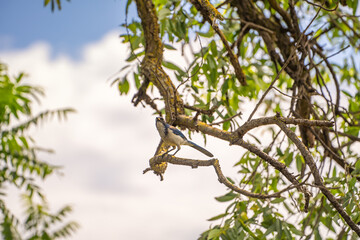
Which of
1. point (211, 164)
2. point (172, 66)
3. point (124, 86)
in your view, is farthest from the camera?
point (124, 86)

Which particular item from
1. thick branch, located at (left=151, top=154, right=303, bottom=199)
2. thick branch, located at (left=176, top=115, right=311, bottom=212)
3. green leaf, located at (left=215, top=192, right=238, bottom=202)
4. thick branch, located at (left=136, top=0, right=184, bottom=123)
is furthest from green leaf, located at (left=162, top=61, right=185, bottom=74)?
Answer: thick branch, located at (left=151, top=154, right=303, bottom=199)

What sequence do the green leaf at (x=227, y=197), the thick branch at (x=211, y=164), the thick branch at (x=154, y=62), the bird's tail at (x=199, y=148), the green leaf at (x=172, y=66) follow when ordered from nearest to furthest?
1. the thick branch at (x=211, y=164)
2. the bird's tail at (x=199, y=148)
3. the thick branch at (x=154, y=62)
4. the green leaf at (x=227, y=197)
5. the green leaf at (x=172, y=66)

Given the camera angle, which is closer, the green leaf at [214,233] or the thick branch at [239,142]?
the thick branch at [239,142]

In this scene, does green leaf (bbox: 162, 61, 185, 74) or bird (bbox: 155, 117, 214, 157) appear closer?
bird (bbox: 155, 117, 214, 157)

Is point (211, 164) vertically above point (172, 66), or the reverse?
point (172, 66)

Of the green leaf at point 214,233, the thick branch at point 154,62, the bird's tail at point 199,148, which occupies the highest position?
the thick branch at point 154,62

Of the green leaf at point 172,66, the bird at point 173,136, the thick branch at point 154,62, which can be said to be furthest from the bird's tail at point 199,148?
the green leaf at point 172,66

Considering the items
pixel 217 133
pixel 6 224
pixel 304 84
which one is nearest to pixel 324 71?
pixel 304 84

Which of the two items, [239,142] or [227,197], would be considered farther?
[227,197]

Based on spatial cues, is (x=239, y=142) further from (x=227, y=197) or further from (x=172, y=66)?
(x=172, y=66)

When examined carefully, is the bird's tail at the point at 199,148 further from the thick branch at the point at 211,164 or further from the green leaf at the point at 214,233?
the green leaf at the point at 214,233

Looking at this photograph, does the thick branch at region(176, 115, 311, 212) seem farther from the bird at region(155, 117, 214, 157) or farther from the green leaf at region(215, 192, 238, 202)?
the green leaf at region(215, 192, 238, 202)

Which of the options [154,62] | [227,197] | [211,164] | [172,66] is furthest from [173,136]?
[172,66]

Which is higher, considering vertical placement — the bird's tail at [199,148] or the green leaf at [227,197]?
the bird's tail at [199,148]
